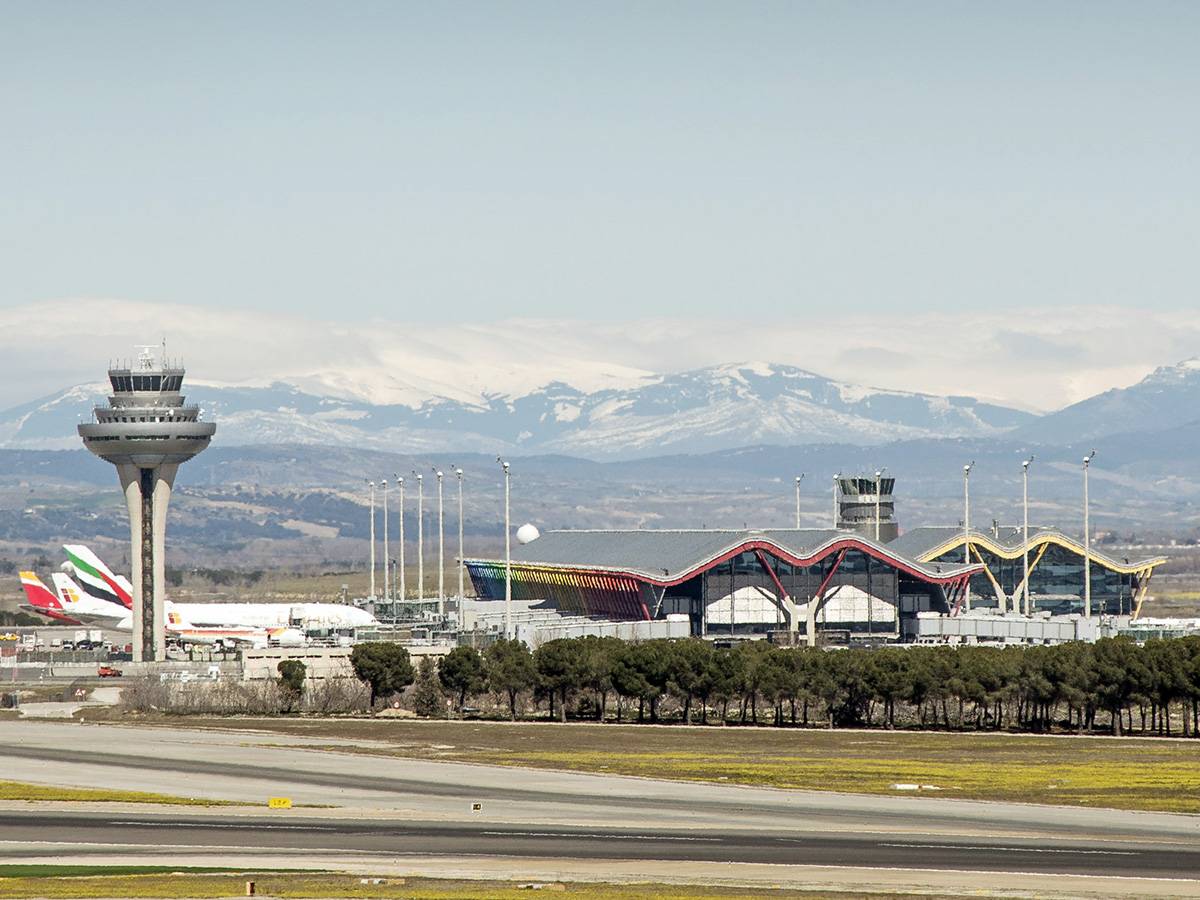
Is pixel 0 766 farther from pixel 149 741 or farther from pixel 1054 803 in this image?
pixel 1054 803

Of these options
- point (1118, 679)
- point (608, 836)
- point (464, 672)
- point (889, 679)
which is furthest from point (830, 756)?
point (464, 672)

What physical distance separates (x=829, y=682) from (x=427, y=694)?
3344cm

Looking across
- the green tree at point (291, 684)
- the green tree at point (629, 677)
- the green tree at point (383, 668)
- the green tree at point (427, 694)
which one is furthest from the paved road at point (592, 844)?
the green tree at point (383, 668)

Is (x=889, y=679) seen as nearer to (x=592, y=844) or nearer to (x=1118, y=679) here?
(x=1118, y=679)

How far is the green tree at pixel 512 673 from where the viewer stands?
15450 cm

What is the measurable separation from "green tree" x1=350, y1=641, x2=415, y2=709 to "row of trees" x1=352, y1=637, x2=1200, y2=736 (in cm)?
8

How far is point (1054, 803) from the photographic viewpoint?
310 ft

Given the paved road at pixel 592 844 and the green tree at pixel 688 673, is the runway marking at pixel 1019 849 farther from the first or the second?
the green tree at pixel 688 673

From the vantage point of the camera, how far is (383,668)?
538 ft

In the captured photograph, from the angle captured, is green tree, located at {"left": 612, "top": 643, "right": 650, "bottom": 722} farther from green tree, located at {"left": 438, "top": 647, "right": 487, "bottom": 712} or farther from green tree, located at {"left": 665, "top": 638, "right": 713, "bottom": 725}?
green tree, located at {"left": 438, "top": 647, "right": 487, "bottom": 712}

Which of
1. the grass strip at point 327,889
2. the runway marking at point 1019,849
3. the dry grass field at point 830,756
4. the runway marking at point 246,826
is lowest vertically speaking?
the grass strip at point 327,889

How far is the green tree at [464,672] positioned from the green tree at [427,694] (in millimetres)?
1275

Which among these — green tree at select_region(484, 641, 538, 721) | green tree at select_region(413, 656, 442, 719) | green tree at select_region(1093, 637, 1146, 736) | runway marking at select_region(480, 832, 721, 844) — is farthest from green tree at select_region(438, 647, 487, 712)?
runway marking at select_region(480, 832, 721, 844)

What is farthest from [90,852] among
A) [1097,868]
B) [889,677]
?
[889,677]
